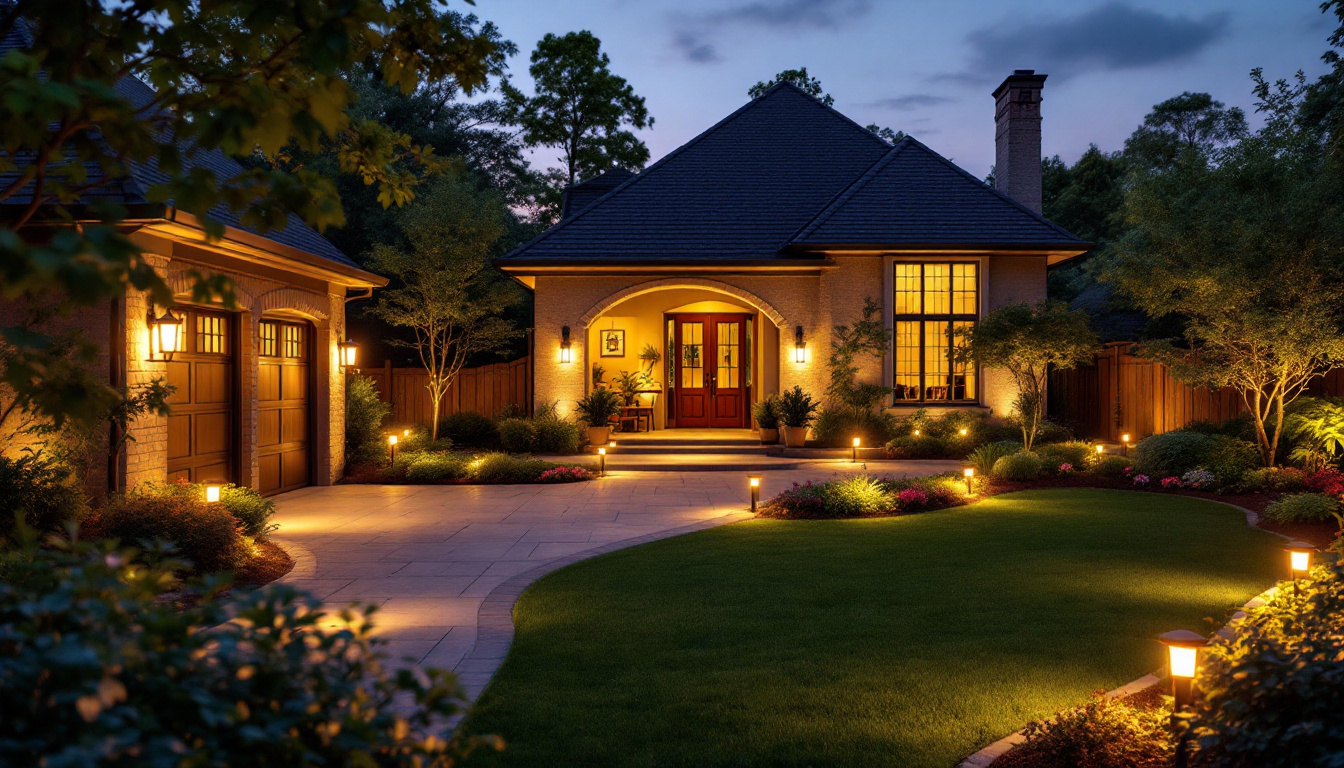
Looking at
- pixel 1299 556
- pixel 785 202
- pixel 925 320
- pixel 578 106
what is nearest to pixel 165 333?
pixel 1299 556

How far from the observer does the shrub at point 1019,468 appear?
13.3 metres

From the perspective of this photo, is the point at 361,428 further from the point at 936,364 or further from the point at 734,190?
the point at 936,364

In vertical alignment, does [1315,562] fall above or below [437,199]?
below

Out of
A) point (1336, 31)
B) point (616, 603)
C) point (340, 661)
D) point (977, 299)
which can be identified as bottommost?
point (616, 603)

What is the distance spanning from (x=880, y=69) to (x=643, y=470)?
97.1 ft

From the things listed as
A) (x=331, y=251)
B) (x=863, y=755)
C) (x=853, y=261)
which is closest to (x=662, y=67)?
(x=853, y=261)

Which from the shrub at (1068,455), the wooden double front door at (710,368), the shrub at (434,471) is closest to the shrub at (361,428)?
the shrub at (434,471)

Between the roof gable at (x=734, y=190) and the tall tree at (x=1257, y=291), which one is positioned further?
the roof gable at (x=734, y=190)

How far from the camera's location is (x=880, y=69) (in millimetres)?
38469

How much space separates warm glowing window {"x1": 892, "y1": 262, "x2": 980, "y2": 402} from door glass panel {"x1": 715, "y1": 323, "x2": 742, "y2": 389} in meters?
4.07

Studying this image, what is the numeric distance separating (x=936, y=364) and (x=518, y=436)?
8668mm

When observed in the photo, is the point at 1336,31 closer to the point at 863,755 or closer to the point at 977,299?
the point at 977,299

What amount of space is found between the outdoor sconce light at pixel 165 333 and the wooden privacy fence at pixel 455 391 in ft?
35.6

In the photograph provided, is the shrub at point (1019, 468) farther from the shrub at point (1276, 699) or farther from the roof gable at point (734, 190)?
the shrub at point (1276, 699)
